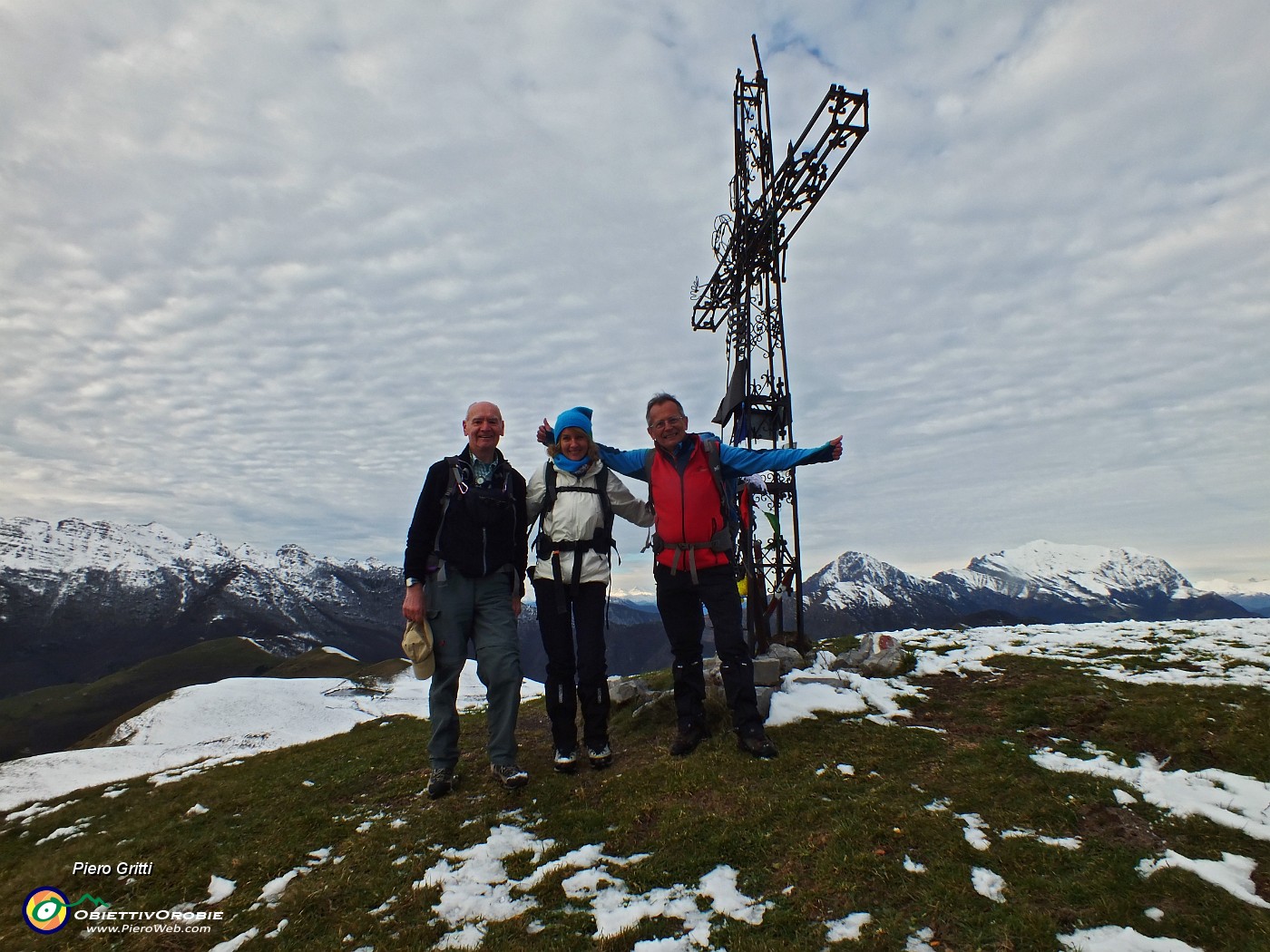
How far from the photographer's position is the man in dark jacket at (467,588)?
6629 mm

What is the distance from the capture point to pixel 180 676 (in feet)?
529

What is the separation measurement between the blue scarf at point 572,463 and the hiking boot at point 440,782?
146 inches

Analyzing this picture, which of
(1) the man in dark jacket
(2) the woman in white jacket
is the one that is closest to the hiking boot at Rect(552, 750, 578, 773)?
(2) the woman in white jacket

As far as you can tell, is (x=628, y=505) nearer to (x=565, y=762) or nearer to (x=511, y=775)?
(x=565, y=762)

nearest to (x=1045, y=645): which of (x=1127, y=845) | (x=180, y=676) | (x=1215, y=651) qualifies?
(x=1215, y=651)

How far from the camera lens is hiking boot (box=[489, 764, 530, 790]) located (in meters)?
6.41

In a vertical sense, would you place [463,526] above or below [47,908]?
above

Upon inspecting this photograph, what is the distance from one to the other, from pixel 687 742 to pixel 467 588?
3211mm

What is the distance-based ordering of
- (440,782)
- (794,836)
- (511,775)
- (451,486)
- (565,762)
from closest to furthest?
(794,836), (511,775), (440,782), (451,486), (565,762)

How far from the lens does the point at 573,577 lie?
687 cm

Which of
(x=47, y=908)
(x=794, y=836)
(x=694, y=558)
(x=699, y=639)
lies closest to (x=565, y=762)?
(x=699, y=639)

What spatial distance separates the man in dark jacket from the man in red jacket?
5.07 ft

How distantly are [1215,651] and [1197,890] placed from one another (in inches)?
391

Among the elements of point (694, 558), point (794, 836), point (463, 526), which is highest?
point (463, 526)
